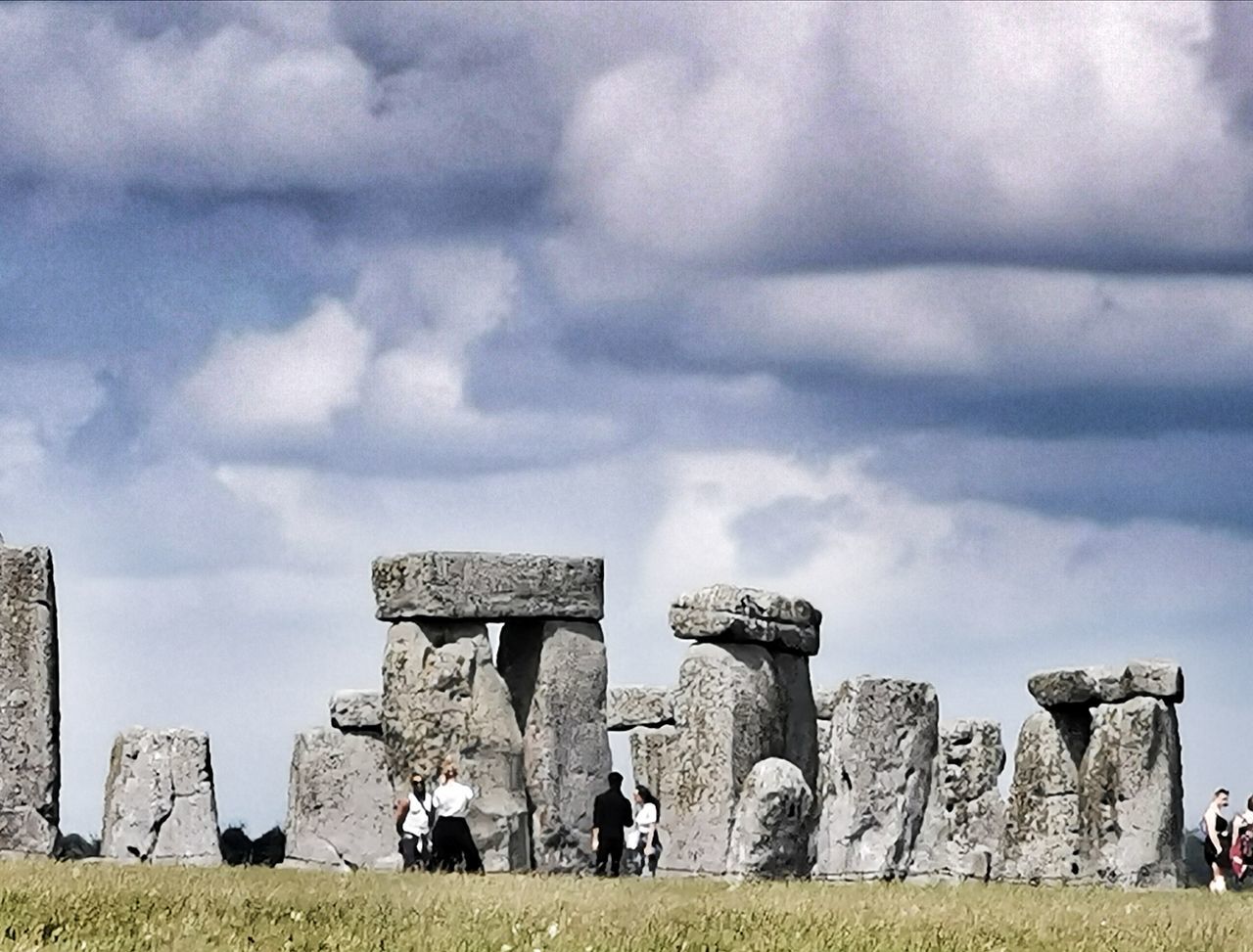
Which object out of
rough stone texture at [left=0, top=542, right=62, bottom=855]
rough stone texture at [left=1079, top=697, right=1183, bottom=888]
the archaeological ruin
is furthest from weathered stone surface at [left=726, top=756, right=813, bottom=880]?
rough stone texture at [left=0, top=542, right=62, bottom=855]

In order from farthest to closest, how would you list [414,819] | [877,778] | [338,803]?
[338,803]
[877,778]
[414,819]

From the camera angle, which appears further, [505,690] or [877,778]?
[877,778]

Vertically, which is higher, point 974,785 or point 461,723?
point 461,723

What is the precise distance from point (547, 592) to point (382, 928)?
11.4 m

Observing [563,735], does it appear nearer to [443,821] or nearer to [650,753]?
[443,821]

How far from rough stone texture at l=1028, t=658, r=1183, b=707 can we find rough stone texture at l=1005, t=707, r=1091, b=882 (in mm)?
384

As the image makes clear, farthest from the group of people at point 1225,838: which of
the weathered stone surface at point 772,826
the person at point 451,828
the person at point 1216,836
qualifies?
the person at point 451,828

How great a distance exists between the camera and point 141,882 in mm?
21172

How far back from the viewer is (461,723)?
1172 inches

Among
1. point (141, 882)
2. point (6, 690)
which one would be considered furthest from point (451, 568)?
point (141, 882)

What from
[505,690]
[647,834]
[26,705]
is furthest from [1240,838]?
[26,705]

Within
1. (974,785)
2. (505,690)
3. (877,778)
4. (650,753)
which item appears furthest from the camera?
(650,753)

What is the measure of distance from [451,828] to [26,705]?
4.52 m

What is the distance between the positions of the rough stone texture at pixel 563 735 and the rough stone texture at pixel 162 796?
4.88m
